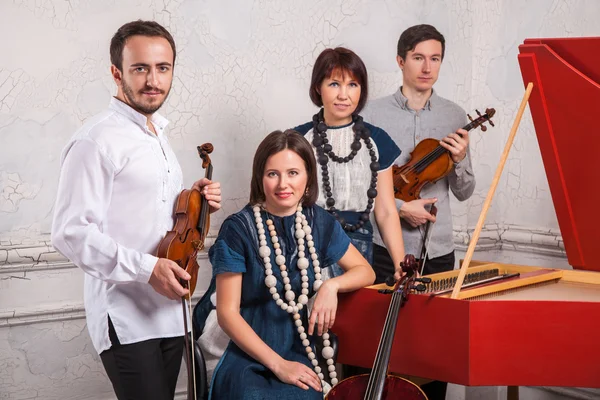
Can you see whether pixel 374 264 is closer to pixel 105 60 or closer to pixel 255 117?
pixel 255 117

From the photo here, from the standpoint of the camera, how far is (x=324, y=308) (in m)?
2.18

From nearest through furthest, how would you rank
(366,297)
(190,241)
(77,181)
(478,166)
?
(77,181) → (190,241) → (366,297) → (478,166)

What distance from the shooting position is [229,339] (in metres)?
2.31

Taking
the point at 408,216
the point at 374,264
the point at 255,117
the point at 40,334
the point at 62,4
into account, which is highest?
the point at 62,4

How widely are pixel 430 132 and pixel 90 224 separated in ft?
5.11

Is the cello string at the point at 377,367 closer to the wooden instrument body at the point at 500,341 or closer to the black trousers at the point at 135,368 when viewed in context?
the wooden instrument body at the point at 500,341

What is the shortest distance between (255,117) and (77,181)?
1330mm

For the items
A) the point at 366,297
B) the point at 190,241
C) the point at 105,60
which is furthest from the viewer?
the point at 105,60

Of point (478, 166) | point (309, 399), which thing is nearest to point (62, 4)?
point (309, 399)

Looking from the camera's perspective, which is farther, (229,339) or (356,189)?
(356,189)

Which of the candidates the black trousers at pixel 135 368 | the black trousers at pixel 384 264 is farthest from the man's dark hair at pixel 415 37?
the black trousers at pixel 135 368

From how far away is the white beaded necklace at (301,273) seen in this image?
2189 millimetres

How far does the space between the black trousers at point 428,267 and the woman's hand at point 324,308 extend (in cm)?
73

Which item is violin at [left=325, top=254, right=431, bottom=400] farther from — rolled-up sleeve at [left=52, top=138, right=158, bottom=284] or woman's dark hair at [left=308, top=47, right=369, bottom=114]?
woman's dark hair at [left=308, top=47, right=369, bottom=114]
